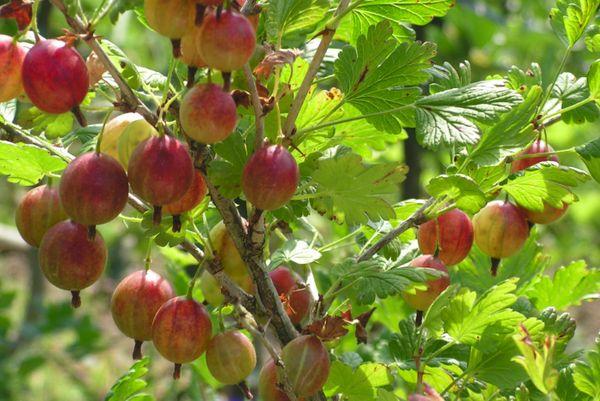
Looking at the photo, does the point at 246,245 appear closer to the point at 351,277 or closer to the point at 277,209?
the point at 277,209

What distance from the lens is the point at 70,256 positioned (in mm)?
1006

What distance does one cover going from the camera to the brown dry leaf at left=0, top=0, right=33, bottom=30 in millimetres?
946

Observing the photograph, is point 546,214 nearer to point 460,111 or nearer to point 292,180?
point 460,111


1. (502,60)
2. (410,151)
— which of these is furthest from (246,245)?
(502,60)

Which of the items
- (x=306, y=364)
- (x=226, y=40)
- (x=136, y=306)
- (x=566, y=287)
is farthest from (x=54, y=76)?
(x=566, y=287)

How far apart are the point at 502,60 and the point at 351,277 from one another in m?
2.61

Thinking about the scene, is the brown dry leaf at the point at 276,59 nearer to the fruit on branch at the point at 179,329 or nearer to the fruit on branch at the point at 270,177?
the fruit on branch at the point at 270,177

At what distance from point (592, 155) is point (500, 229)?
0.47ft

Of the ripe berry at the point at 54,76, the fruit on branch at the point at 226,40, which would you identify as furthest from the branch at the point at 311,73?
the ripe berry at the point at 54,76

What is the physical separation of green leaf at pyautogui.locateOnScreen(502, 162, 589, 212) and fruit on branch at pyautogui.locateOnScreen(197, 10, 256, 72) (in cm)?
41

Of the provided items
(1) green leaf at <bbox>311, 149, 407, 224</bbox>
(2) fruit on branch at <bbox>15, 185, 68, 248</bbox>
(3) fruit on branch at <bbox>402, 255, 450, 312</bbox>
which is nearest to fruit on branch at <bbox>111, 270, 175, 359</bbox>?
(2) fruit on branch at <bbox>15, 185, 68, 248</bbox>

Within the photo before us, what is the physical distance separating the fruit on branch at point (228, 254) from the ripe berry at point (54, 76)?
0.26 m

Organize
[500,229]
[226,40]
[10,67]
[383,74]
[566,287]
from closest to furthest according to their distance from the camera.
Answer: [226,40] < [10,67] < [383,74] < [500,229] < [566,287]

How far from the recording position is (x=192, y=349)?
1.06m
